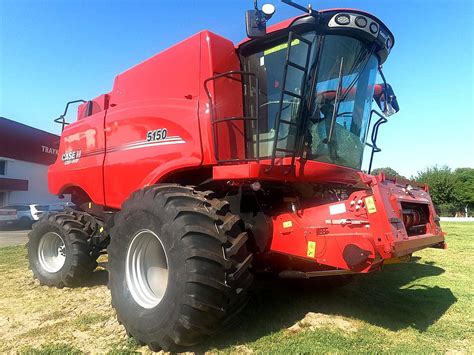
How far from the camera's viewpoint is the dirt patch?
4213 millimetres

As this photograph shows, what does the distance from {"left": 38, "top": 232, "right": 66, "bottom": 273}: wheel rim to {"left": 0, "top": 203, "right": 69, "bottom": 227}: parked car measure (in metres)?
19.5

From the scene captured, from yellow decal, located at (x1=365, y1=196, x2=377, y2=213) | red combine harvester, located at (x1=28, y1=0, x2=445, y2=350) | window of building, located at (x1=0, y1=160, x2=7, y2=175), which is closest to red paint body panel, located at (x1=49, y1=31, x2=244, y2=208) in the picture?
red combine harvester, located at (x1=28, y1=0, x2=445, y2=350)

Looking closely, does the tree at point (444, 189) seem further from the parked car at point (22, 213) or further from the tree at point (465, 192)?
the parked car at point (22, 213)

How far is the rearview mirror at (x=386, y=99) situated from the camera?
5398mm

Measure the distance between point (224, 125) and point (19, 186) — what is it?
31.7 meters

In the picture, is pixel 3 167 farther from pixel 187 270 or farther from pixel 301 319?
pixel 187 270

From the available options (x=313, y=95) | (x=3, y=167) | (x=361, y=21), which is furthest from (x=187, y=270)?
(x=3, y=167)

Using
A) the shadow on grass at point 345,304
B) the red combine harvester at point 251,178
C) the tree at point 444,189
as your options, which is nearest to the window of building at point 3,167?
the shadow on grass at point 345,304

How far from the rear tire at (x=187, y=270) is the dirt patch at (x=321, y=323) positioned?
0.87m

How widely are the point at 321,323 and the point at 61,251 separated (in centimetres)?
455

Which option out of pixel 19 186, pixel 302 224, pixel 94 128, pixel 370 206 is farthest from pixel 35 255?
pixel 19 186

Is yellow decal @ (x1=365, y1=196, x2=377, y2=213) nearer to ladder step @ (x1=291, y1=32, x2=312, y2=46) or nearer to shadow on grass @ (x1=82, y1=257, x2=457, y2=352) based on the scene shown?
shadow on grass @ (x1=82, y1=257, x2=457, y2=352)

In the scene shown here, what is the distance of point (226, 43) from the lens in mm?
4770

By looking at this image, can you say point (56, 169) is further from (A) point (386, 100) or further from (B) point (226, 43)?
(A) point (386, 100)
